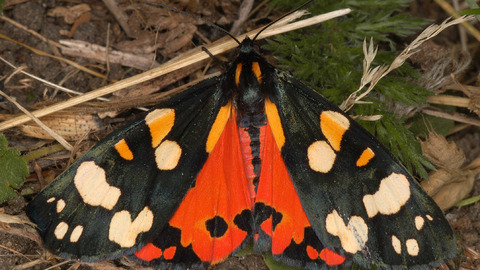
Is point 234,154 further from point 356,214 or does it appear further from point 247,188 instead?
point 356,214

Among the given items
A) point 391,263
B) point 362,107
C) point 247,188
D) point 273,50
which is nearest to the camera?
point 391,263

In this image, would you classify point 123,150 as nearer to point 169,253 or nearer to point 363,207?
point 169,253

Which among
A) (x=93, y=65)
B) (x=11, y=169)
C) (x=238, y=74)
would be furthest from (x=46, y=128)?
(x=238, y=74)

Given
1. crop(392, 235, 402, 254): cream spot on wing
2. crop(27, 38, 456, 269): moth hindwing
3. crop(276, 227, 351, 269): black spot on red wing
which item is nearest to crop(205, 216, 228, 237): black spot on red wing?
crop(27, 38, 456, 269): moth hindwing

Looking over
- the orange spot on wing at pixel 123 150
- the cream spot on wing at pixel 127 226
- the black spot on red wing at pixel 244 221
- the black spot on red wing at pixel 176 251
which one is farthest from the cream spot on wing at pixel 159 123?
the black spot on red wing at pixel 244 221

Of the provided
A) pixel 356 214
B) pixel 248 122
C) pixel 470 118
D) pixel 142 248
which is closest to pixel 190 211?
pixel 142 248

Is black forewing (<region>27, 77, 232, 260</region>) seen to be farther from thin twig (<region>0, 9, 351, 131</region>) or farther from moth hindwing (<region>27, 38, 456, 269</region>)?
thin twig (<region>0, 9, 351, 131</region>)
